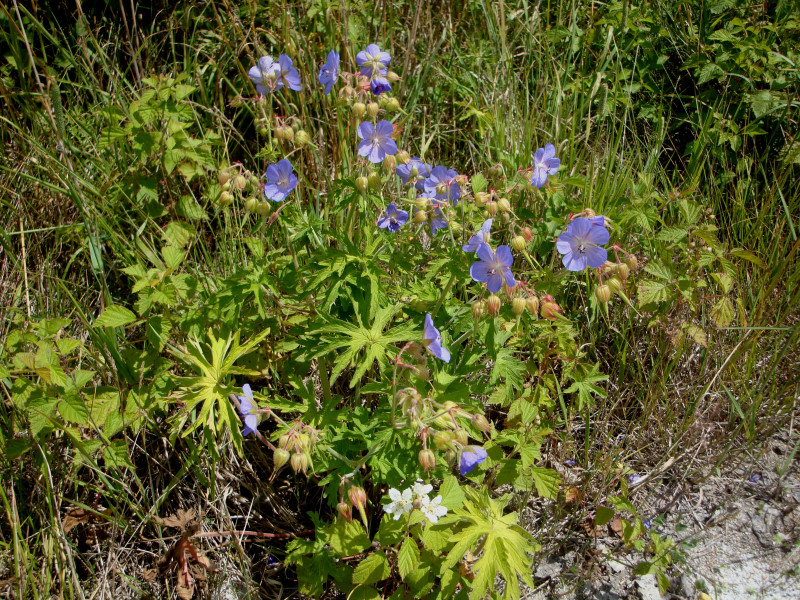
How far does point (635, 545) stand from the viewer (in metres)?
2.19

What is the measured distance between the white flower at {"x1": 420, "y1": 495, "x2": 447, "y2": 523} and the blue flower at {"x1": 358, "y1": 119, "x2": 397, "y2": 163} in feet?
3.44

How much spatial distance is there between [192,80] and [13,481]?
1.95m

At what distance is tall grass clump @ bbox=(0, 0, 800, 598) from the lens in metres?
1.88

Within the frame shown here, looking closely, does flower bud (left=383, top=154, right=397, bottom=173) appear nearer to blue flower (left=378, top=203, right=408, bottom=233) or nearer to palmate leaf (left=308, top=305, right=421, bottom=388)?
blue flower (left=378, top=203, right=408, bottom=233)

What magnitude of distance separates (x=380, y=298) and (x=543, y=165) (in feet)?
2.38

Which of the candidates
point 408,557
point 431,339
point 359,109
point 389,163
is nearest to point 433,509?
point 408,557

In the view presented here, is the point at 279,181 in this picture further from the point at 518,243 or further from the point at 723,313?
the point at 723,313

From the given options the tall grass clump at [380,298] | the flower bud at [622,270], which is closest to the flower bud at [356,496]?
the tall grass clump at [380,298]

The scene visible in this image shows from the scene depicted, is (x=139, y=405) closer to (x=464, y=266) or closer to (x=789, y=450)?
(x=464, y=266)

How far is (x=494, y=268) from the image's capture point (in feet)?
5.56

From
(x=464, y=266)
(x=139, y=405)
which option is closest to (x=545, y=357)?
(x=464, y=266)

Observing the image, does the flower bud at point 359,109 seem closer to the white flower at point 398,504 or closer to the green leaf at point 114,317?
the green leaf at point 114,317

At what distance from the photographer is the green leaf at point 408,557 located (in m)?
1.77

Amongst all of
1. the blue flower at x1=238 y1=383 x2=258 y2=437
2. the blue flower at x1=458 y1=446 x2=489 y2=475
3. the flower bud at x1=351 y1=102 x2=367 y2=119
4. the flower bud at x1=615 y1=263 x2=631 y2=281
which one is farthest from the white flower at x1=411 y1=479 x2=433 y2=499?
the flower bud at x1=351 y1=102 x2=367 y2=119
